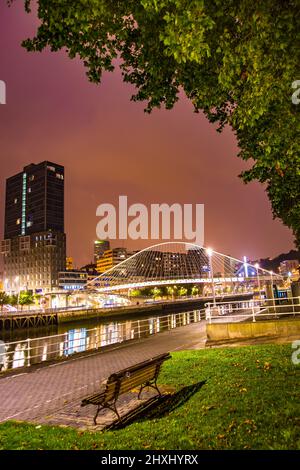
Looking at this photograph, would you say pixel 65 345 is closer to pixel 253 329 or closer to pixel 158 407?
pixel 253 329

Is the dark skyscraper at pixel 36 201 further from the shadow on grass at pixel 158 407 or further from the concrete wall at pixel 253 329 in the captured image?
the shadow on grass at pixel 158 407

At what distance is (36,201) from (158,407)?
172556 millimetres

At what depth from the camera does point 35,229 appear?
163 metres

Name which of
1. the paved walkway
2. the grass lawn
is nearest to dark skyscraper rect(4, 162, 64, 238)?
the paved walkway

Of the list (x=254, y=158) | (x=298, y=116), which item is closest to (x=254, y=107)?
(x=298, y=116)

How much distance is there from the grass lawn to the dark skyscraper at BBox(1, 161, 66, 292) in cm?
14440

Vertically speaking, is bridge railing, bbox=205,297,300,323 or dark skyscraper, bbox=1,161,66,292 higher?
dark skyscraper, bbox=1,161,66,292

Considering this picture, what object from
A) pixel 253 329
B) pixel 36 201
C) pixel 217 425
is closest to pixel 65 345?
pixel 253 329

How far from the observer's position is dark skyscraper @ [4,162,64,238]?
164 metres

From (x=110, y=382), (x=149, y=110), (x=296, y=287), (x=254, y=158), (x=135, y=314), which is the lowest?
(x=135, y=314)

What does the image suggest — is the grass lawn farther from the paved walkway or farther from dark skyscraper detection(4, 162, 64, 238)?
dark skyscraper detection(4, 162, 64, 238)
